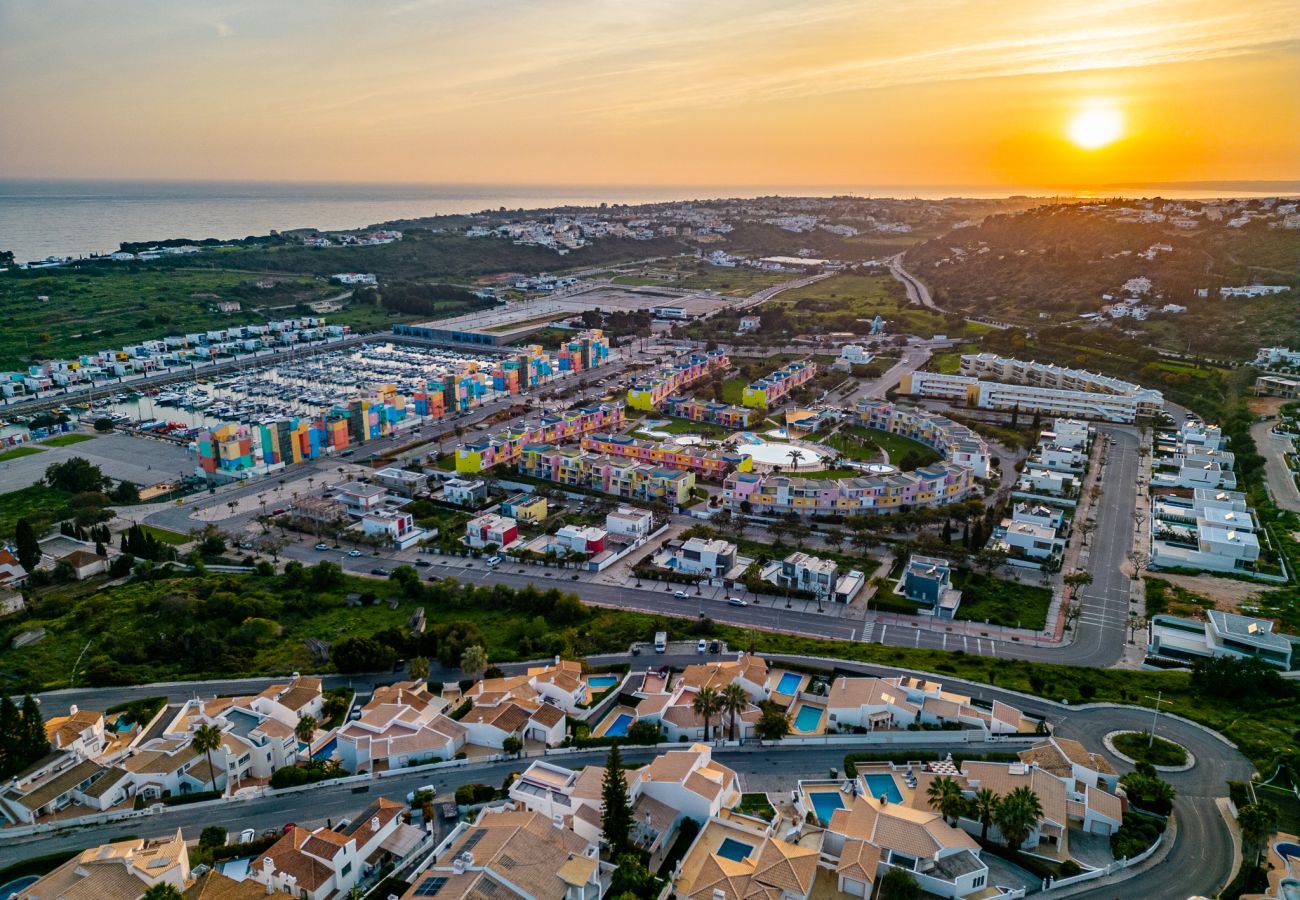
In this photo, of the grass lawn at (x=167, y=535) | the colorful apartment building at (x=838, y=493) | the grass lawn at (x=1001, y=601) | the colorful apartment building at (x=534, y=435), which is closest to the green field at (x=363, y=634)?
the grass lawn at (x=1001, y=601)

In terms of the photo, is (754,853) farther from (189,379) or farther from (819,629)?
(189,379)

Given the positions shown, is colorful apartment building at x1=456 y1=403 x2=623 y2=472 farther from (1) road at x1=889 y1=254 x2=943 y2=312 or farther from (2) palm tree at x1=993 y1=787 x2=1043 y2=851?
(1) road at x1=889 y1=254 x2=943 y2=312

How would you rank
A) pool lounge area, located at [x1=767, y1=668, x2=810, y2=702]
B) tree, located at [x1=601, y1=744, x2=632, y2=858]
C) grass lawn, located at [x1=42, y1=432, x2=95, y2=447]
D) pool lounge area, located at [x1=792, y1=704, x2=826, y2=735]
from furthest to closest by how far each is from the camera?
grass lawn, located at [x1=42, y1=432, x2=95, y2=447] → pool lounge area, located at [x1=767, y1=668, x2=810, y2=702] → pool lounge area, located at [x1=792, y1=704, x2=826, y2=735] → tree, located at [x1=601, y1=744, x2=632, y2=858]

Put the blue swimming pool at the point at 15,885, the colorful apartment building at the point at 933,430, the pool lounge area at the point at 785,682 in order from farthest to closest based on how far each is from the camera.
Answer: the colorful apartment building at the point at 933,430 < the pool lounge area at the point at 785,682 < the blue swimming pool at the point at 15,885

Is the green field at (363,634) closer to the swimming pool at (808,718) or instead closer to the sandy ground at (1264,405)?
the swimming pool at (808,718)

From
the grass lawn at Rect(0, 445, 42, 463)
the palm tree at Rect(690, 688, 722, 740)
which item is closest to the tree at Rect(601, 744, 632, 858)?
the palm tree at Rect(690, 688, 722, 740)

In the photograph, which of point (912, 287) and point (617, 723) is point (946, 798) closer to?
point (617, 723)

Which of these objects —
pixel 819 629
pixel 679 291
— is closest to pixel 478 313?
pixel 679 291
